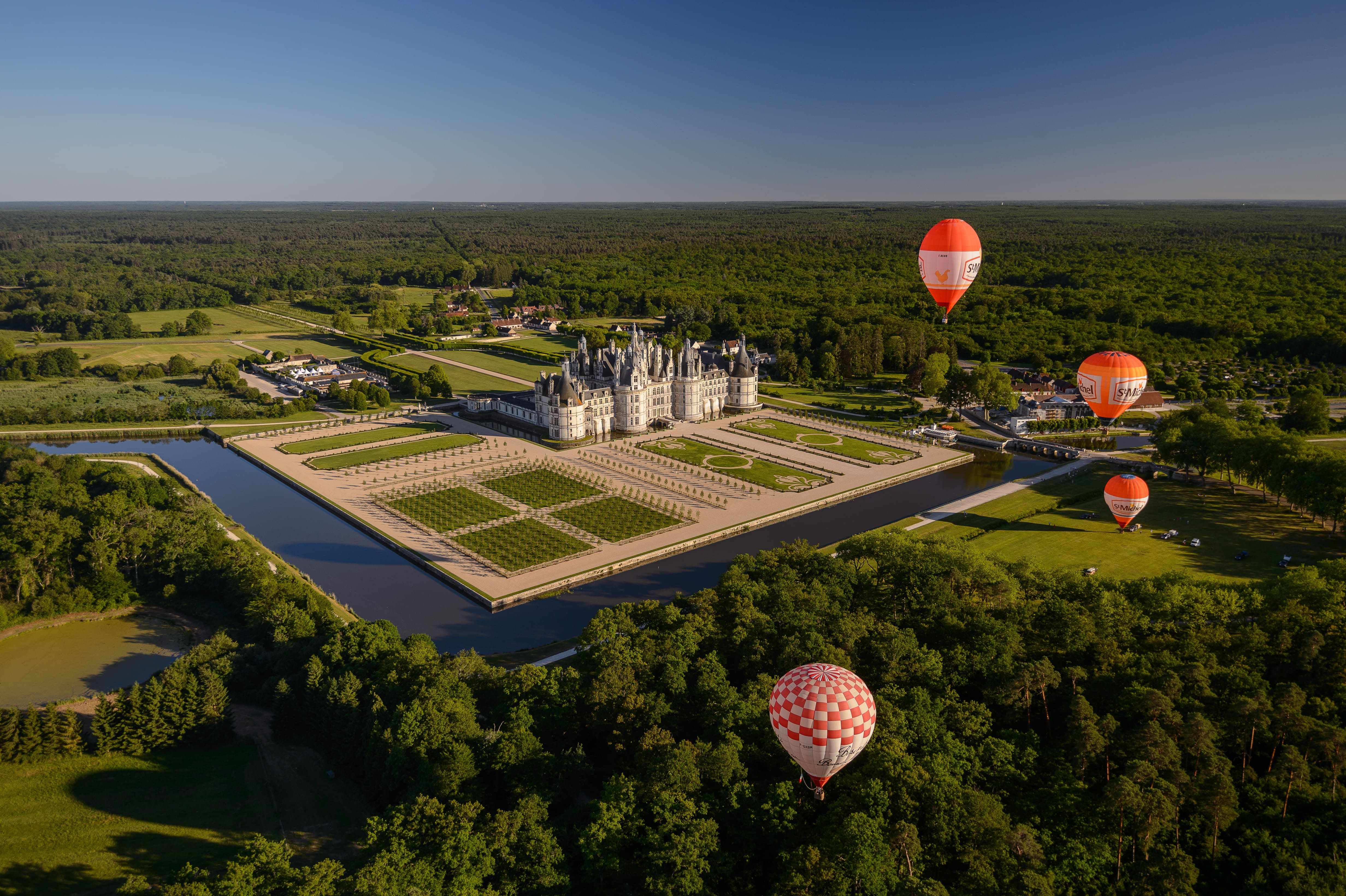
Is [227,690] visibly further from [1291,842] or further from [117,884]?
[1291,842]

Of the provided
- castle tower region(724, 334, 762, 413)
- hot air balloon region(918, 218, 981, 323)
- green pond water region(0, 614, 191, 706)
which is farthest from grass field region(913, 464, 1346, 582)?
green pond water region(0, 614, 191, 706)

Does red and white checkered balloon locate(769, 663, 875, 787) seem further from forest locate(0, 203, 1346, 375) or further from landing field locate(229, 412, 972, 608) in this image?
forest locate(0, 203, 1346, 375)

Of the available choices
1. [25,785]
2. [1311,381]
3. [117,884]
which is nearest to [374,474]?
[25,785]

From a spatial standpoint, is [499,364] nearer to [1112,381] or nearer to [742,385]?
[742,385]

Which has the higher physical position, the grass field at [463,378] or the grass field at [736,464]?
the grass field at [463,378]

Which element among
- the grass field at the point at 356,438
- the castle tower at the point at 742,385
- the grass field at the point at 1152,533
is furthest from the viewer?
the castle tower at the point at 742,385

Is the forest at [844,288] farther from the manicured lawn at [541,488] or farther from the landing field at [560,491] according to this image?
the manicured lawn at [541,488]

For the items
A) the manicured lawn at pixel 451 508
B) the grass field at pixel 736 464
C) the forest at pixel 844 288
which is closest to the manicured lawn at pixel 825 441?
the grass field at pixel 736 464
